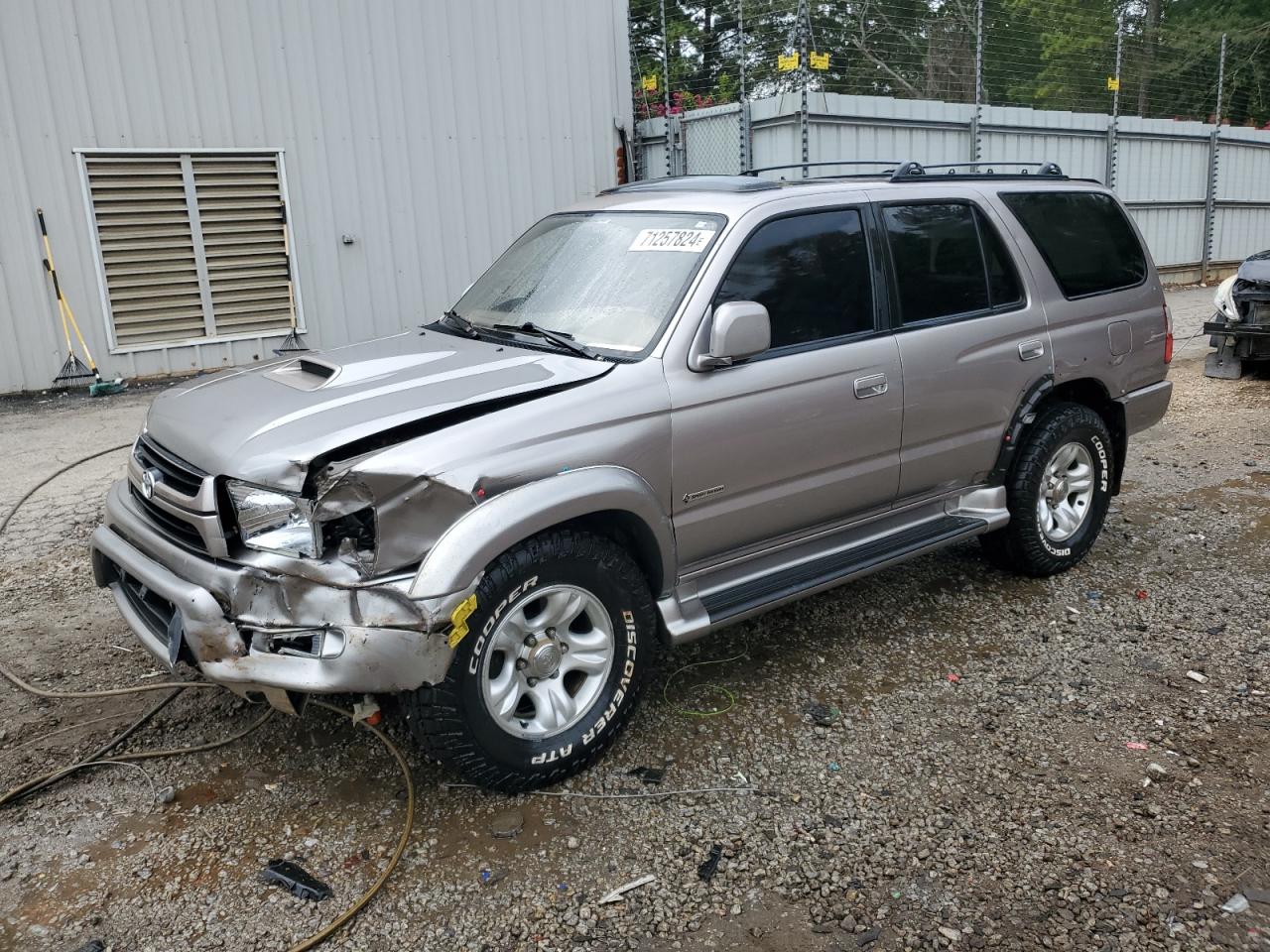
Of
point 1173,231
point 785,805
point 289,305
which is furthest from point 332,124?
point 1173,231

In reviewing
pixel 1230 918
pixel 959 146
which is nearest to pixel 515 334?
pixel 1230 918

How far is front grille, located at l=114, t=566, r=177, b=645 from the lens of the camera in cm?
327

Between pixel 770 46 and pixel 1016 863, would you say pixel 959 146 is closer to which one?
pixel 770 46

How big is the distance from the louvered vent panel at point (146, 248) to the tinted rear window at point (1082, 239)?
8.77 meters

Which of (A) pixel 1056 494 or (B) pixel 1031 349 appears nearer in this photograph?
(B) pixel 1031 349

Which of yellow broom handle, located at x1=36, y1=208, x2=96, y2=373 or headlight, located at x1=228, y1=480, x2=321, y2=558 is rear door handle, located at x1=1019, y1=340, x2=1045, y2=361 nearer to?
headlight, located at x1=228, y1=480, x2=321, y2=558

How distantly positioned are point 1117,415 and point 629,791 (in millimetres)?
3513

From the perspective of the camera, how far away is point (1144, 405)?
214 inches

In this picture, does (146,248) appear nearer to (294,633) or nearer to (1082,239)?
(294,633)

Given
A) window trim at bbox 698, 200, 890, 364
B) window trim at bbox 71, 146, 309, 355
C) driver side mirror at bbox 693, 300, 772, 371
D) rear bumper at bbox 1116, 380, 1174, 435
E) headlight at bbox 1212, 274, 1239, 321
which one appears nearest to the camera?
driver side mirror at bbox 693, 300, 772, 371

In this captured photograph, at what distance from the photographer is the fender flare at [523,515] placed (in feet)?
9.68

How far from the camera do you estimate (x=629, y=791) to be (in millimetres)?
3408

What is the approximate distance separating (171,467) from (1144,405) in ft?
15.7

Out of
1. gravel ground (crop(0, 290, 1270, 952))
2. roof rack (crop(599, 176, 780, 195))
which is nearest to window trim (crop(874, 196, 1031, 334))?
roof rack (crop(599, 176, 780, 195))
